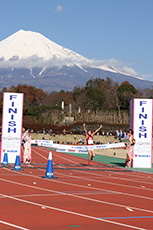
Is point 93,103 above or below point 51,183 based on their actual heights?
above

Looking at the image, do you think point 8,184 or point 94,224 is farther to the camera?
point 8,184

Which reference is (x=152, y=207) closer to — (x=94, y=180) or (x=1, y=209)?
(x=1, y=209)

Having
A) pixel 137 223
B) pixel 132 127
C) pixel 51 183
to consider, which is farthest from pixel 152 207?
pixel 132 127

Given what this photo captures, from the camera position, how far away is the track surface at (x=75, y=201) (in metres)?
9.00

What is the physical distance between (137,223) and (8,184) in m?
6.35

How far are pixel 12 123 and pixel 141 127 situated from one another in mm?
5878

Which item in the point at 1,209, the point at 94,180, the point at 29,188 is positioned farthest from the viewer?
the point at 94,180

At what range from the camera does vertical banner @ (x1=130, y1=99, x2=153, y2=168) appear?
2189cm

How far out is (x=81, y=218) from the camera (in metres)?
9.47

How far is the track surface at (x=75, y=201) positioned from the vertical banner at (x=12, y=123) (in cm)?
392

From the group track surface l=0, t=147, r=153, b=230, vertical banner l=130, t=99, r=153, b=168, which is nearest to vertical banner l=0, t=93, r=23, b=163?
track surface l=0, t=147, r=153, b=230

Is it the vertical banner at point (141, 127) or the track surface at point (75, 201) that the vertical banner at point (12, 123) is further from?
the vertical banner at point (141, 127)

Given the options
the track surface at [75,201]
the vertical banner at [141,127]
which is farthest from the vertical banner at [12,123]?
the vertical banner at [141,127]

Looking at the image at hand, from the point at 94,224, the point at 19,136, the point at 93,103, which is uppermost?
the point at 93,103
